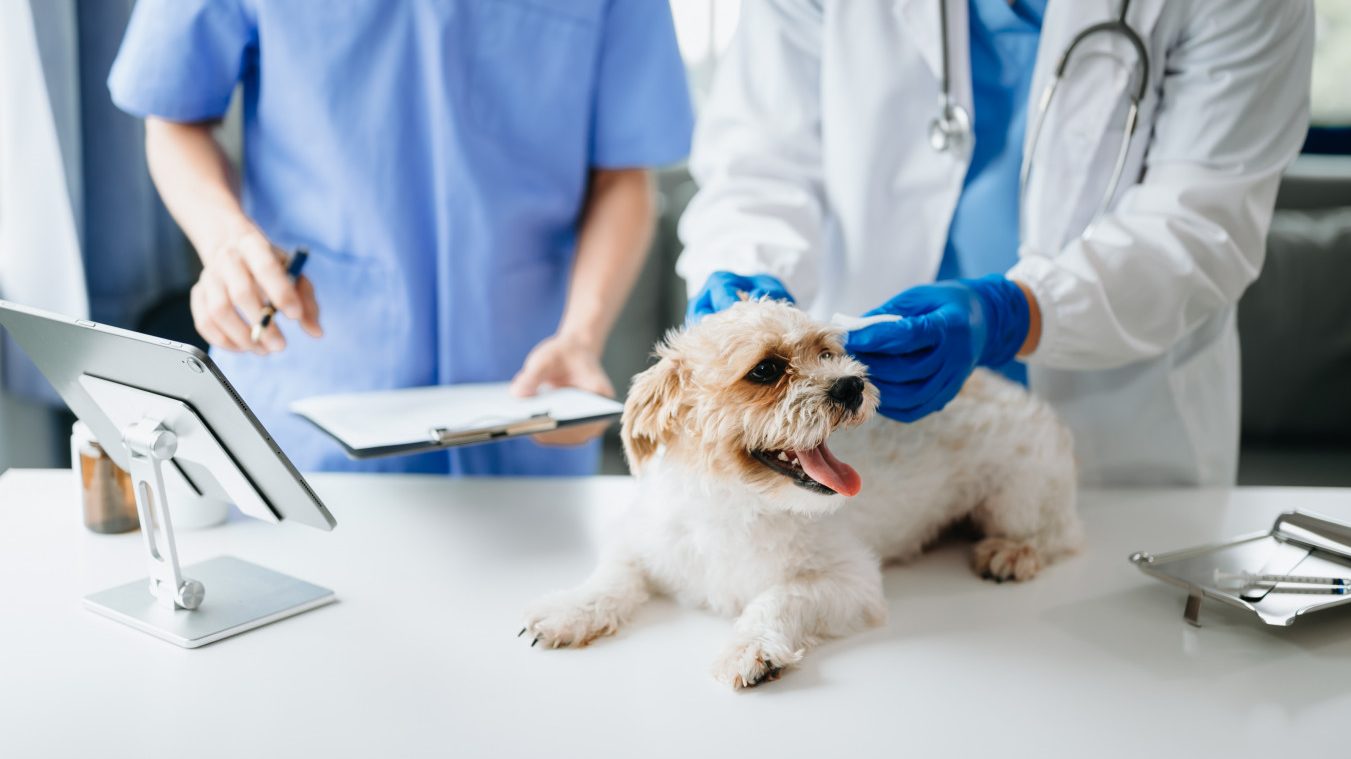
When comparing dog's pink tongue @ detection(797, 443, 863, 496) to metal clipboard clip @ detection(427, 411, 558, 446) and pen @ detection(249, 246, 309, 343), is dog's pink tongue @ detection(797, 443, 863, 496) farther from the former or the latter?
pen @ detection(249, 246, 309, 343)

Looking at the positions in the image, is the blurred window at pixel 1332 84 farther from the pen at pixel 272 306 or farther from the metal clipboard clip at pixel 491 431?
the pen at pixel 272 306

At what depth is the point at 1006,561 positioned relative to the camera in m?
1.27

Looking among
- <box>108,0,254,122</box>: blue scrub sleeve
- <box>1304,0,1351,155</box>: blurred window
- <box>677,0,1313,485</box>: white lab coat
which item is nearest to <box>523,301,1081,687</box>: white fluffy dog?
<box>677,0,1313,485</box>: white lab coat

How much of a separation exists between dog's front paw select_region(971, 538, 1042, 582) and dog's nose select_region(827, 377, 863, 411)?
12.9 inches

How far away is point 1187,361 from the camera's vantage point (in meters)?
1.57

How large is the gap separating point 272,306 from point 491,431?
404 mm

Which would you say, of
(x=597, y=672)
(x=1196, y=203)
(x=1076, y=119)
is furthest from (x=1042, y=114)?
(x=597, y=672)

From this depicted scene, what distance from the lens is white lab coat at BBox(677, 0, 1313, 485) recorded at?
141 cm

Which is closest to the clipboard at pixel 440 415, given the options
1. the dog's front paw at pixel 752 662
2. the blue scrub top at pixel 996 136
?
the dog's front paw at pixel 752 662

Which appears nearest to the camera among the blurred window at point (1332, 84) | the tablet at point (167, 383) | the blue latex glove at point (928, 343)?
the tablet at point (167, 383)

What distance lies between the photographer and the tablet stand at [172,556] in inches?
43.0

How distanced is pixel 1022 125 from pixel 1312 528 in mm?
702

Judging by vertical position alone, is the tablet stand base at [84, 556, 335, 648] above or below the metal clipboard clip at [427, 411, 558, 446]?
below

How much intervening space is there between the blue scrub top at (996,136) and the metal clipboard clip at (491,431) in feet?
2.35
